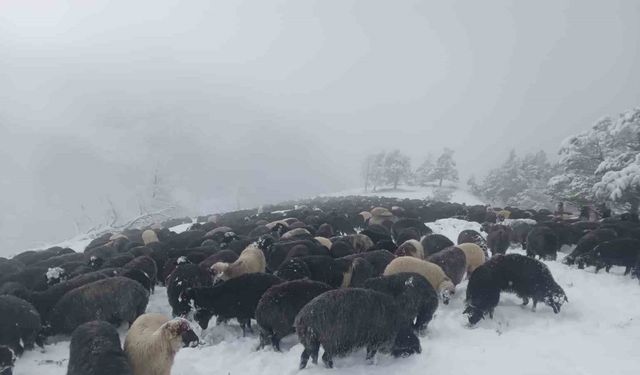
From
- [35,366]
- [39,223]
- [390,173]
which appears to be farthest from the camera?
[39,223]

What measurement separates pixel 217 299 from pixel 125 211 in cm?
12665

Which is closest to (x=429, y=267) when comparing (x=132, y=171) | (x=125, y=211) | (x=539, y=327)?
(x=539, y=327)

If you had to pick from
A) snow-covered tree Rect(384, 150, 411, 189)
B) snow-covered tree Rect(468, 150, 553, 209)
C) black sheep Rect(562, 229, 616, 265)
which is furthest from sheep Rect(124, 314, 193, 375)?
snow-covered tree Rect(384, 150, 411, 189)

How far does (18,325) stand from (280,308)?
525 centimetres

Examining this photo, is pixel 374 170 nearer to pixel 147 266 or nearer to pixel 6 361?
pixel 147 266

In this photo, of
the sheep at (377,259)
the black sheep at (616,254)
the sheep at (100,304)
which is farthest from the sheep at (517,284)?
the sheep at (100,304)

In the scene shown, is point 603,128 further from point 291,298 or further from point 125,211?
point 125,211

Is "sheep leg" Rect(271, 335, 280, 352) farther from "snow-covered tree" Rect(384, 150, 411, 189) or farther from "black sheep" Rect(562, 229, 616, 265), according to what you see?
"snow-covered tree" Rect(384, 150, 411, 189)

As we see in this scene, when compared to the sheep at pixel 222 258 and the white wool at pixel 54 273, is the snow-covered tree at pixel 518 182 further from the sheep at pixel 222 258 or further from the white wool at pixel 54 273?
the white wool at pixel 54 273

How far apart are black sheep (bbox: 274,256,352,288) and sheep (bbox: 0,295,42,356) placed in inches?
202

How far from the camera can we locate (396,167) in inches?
3757

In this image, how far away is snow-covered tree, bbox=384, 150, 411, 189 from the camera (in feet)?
314

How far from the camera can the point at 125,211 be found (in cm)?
12231

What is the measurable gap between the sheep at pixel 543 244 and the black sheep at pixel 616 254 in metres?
1.77
